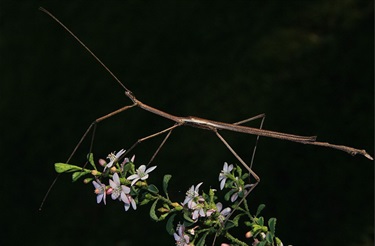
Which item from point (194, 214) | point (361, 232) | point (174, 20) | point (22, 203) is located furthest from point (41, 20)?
point (194, 214)

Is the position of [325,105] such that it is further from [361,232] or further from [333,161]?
[361,232]

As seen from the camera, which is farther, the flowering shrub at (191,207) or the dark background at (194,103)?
the dark background at (194,103)

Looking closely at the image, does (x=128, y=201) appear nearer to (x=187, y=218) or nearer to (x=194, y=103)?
(x=187, y=218)

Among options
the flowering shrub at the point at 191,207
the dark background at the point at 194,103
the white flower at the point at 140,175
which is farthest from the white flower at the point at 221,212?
the dark background at the point at 194,103

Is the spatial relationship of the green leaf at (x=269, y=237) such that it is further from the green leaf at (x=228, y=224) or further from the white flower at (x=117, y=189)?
the white flower at (x=117, y=189)

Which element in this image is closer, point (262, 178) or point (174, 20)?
point (262, 178)

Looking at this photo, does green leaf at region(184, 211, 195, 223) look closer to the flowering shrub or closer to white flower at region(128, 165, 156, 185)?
the flowering shrub

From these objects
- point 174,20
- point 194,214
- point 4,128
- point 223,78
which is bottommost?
point 4,128

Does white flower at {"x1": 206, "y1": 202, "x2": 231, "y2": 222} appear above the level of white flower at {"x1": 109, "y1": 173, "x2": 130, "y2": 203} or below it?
above

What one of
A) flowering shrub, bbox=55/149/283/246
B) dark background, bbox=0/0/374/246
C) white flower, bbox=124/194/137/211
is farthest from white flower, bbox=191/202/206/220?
dark background, bbox=0/0/374/246
